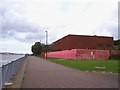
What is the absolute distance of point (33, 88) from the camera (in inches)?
493

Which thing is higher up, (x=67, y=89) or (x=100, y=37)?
(x=100, y=37)

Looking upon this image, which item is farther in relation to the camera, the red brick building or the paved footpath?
the red brick building

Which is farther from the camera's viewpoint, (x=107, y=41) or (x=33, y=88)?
(x=107, y=41)

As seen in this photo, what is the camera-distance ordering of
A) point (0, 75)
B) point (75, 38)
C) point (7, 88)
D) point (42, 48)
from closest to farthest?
1. point (0, 75)
2. point (7, 88)
3. point (75, 38)
4. point (42, 48)

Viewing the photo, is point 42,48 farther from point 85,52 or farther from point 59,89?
point 59,89

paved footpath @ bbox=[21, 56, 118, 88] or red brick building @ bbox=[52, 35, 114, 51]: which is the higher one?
red brick building @ bbox=[52, 35, 114, 51]

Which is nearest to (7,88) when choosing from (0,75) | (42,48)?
(0,75)

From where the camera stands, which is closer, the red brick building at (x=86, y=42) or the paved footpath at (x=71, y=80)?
the paved footpath at (x=71, y=80)

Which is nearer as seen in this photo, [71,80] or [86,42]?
[71,80]

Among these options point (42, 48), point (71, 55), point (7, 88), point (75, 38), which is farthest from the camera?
point (42, 48)

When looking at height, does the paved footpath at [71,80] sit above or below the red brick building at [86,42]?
below

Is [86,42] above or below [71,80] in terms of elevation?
above

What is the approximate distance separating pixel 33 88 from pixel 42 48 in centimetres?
15665

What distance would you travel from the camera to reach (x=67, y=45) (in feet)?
323
